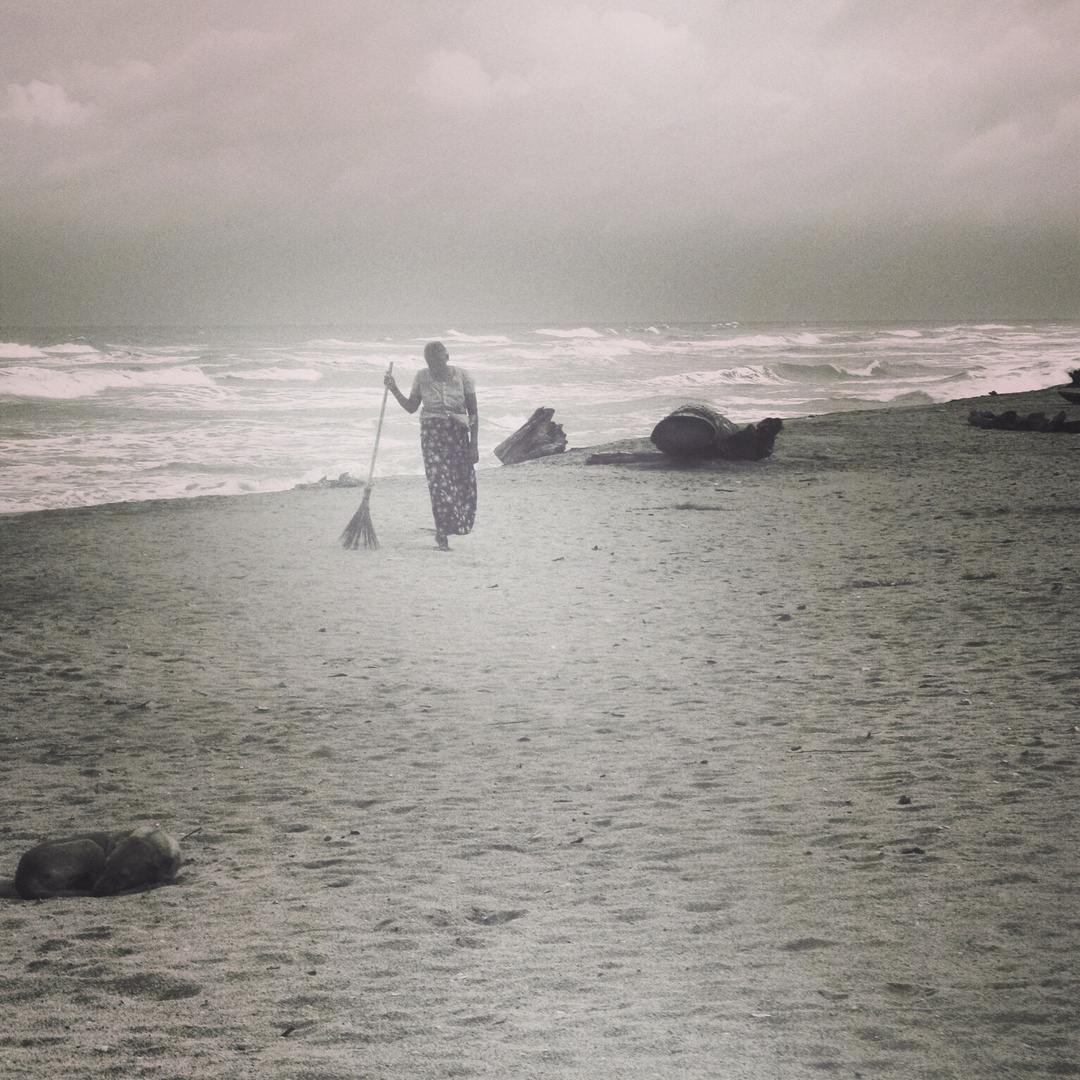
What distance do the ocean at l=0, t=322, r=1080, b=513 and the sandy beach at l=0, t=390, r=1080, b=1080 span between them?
4251 mm

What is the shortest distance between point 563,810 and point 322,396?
98.1 feet

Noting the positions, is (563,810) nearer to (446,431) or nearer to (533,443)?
(446,431)

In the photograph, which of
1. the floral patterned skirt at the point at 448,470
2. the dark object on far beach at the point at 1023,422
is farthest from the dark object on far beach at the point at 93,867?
the dark object on far beach at the point at 1023,422

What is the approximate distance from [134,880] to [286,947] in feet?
2.34

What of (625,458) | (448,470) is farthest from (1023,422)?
(448,470)

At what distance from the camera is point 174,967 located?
2.79 metres

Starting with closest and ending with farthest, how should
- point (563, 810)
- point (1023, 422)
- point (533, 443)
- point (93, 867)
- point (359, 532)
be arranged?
point (93, 867), point (563, 810), point (359, 532), point (1023, 422), point (533, 443)

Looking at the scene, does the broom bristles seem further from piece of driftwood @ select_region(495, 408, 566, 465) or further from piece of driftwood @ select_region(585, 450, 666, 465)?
piece of driftwood @ select_region(495, 408, 566, 465)

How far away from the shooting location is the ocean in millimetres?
17375

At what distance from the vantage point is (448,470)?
921cm

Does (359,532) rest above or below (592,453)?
below

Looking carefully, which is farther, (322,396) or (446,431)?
(322,396)

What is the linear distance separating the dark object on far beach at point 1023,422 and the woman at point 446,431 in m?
9.11

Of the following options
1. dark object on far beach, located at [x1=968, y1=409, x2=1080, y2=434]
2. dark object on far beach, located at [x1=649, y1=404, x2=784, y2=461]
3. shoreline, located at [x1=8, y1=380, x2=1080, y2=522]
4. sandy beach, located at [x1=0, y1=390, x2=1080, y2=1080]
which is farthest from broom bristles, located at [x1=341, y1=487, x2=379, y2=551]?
dark object on far beach, located at [x1=968, y1=409, x2=1080, y2=434]
